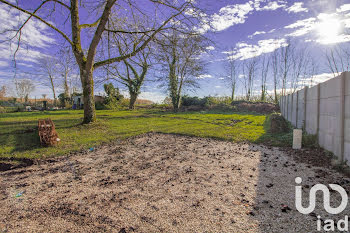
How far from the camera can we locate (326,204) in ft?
8.20

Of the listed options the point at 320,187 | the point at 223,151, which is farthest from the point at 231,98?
the point at 320,187

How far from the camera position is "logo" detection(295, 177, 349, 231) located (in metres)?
2.06

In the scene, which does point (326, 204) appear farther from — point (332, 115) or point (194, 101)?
point (194, 101)

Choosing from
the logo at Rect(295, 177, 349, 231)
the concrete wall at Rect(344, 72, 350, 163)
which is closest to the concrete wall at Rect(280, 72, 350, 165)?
the concrete wall at Rect(344, 72, 350, 163)

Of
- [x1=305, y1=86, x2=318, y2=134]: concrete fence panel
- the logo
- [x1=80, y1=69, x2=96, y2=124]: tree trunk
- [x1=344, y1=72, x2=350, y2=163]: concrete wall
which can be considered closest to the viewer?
the logo

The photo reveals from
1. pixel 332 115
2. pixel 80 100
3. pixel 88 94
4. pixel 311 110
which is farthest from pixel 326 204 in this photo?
pixel 80 100

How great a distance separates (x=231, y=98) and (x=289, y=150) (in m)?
23.1

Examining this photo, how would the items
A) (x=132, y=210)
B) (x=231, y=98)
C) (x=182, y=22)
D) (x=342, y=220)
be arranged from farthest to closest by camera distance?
(x=231, y=98), (x=182, y=22), (x=132, y=210), (x=342, y=220)

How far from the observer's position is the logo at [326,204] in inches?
81.2

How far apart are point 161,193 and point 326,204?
2426mm

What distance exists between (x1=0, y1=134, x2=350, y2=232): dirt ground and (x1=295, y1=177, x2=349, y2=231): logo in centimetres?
7

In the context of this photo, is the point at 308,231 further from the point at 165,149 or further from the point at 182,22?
the point at 182,22

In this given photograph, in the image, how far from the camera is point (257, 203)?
2.51 metres

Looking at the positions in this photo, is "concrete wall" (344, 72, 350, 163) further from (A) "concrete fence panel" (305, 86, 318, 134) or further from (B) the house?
(B) the house
